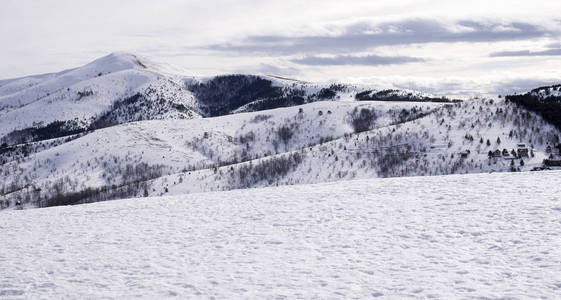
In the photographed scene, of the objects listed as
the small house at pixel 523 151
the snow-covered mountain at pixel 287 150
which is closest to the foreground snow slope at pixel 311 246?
the small house at pixel 523 151

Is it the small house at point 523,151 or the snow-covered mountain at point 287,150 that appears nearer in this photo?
the small house at point 523,151

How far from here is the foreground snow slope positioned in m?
10.7

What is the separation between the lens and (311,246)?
559 inches

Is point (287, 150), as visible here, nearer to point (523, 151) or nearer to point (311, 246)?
point (523, 151)

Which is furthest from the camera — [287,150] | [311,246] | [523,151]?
[287,150]

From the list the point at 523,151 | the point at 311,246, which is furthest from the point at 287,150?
the point at 311,246

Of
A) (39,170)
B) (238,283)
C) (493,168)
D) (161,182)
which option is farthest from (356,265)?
(39,170)

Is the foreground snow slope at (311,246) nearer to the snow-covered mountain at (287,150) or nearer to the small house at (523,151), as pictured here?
the small house at (523,151)

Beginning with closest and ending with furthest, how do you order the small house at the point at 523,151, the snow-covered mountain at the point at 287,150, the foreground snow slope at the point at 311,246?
the foreground snow slope at the point at 311,246 → the small house at the point at 523,151 → the snow-covered mountain at the point at 287,150

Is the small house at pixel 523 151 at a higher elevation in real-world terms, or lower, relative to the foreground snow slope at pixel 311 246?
higher

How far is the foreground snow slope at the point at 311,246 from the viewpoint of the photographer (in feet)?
35.1

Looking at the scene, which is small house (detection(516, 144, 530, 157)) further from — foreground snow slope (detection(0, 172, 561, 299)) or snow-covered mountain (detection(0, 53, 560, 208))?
foreground snow slope (detection(0, 172, 561, 299))

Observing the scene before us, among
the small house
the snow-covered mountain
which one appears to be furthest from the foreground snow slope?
the snow-covered mountain

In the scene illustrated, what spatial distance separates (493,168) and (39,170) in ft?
465
